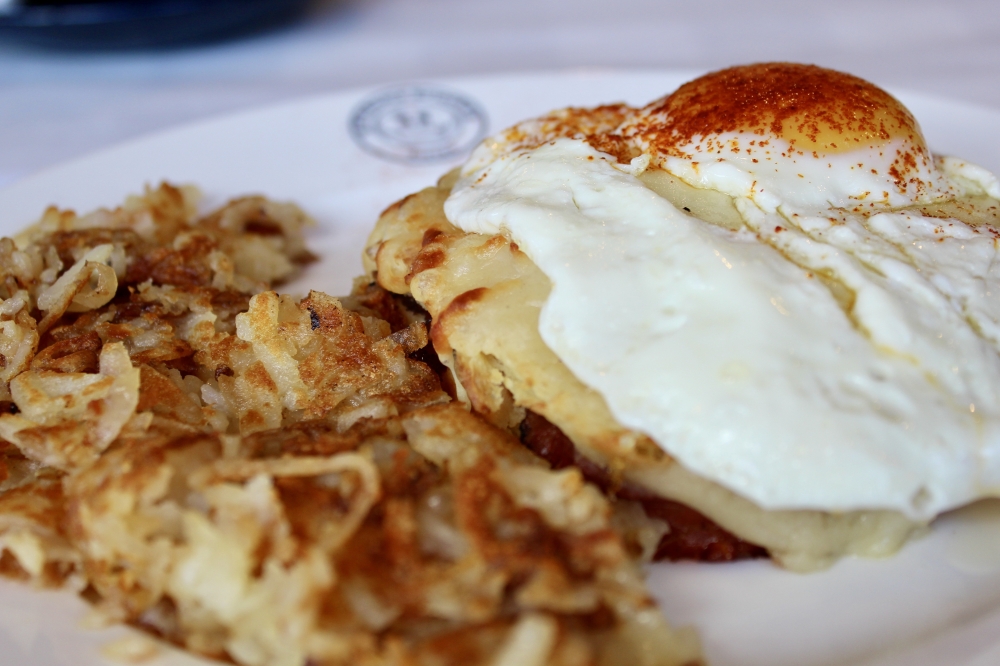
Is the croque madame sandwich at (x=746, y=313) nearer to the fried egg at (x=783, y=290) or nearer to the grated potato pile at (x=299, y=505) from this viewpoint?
the fried egg at (x=783, y=290)

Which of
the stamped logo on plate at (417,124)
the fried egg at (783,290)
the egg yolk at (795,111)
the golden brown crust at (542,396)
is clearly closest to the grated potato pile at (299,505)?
the golden brown crust at (542,396)

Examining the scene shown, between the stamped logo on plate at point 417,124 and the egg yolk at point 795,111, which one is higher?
the egg yolk at point 795,111

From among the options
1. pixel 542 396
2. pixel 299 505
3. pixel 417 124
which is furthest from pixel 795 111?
pixel 417 124

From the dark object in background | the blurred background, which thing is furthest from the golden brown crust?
the dark object in background

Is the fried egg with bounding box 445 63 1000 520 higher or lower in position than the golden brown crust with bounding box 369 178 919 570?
higher

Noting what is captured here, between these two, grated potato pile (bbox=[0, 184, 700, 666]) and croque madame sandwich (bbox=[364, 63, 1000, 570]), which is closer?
grated potato pile (bbox=[0, 184, 700, 666])

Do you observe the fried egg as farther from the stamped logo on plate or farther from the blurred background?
the blurred background

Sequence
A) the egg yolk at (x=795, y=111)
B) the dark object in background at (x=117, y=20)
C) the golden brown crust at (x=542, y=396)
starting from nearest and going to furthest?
the golden brown crust at (x=542, y=396)
the egg yolk at (x=795, y=111)
the dark object in background at (x=117, y=20)
